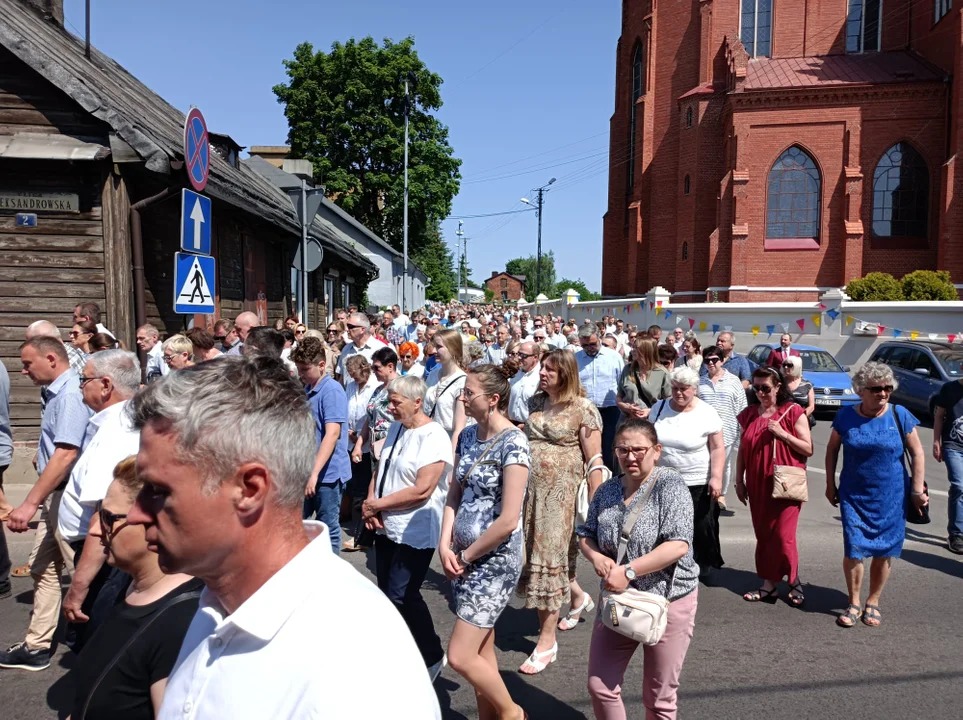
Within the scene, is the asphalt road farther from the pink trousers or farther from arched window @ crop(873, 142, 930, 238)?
arched window @ crop(873, 142, 930, 238)

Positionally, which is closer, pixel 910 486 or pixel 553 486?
pixel 553 486

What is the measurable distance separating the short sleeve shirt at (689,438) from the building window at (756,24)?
35.6m

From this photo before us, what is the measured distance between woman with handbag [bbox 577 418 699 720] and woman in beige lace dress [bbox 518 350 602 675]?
0.92 m

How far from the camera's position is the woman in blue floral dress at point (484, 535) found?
3.58 m

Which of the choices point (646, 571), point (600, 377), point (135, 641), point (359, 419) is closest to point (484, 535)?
point (646, 571)

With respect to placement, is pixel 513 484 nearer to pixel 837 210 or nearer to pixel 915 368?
pixel 915 368

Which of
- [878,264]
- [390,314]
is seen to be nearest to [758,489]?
[390,314]

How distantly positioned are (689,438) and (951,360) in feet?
41.4

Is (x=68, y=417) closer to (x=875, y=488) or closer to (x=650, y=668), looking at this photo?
(x=650, y=668)

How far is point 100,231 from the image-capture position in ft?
30.5

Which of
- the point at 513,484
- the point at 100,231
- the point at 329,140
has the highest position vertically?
the point at 329,140

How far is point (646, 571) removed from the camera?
336cm

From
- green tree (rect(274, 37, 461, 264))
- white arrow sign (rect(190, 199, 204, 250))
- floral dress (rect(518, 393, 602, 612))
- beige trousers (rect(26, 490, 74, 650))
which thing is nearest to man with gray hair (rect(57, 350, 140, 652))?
beige trousers (rect(26, 490, 74, 650))

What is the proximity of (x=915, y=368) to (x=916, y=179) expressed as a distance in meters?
20.4
